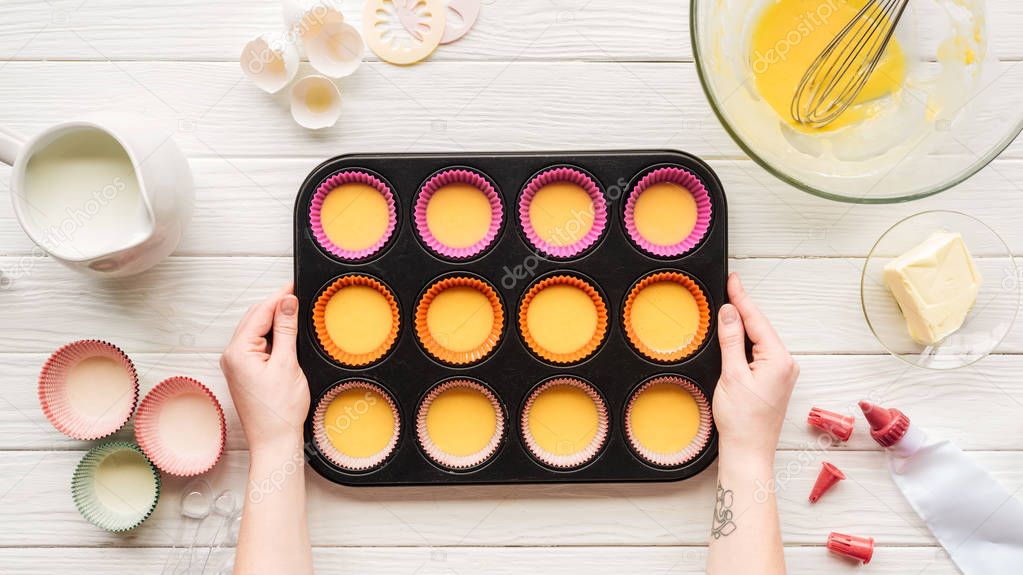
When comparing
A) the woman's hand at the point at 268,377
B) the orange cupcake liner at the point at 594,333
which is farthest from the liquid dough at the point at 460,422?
the woman's hand at the point at 268,377

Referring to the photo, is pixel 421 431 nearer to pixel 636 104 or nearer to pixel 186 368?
pixel 186 368

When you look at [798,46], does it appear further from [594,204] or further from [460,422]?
[460,422]

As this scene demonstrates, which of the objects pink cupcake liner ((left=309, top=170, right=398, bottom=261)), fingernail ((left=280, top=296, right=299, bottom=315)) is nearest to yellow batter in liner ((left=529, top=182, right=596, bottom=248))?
pink cupcake liner ((left=309, top=170, right=398, bottom=261))

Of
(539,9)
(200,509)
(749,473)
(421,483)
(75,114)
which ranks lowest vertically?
(200,509)

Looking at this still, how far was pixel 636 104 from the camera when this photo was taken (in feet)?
4.63

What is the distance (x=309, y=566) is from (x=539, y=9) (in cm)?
120

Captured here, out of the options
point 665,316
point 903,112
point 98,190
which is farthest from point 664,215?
point 98,190

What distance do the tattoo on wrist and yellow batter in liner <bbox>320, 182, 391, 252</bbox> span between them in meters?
0.84

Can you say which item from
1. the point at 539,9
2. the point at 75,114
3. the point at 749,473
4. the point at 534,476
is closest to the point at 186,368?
the point at 75,114

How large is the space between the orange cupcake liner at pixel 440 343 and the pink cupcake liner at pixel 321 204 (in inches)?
5.5

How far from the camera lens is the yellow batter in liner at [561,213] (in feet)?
4.55

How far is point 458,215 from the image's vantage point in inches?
54.9

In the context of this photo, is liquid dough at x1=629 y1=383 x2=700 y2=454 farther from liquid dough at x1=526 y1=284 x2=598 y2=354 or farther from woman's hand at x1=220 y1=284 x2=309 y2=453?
woman's hand at x1=220 y1=284 x2=309 y2=453

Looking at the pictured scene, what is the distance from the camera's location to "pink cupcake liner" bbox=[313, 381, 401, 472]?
4.41 ft
